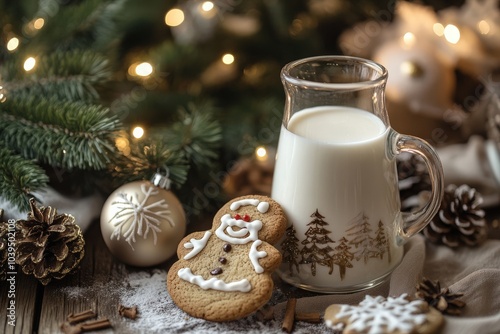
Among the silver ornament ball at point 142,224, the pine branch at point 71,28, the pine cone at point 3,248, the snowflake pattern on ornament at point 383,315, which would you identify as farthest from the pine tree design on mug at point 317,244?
the pine branch at point 71,28

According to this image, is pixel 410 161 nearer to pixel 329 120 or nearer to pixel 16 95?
pixel 329 120

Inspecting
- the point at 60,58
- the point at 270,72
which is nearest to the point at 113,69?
the point at 60,58

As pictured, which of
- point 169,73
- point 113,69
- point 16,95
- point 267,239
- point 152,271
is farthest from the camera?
point 169,73

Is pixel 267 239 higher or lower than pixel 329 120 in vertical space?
lower

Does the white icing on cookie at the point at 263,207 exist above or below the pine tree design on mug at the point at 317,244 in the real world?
above

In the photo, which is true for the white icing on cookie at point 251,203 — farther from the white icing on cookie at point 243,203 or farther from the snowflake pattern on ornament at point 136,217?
the snowflake pattern on ornament at point 136,217

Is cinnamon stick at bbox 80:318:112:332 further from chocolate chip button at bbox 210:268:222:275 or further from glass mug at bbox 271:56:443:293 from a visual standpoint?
glass mug at bbox 271:56:443:293
